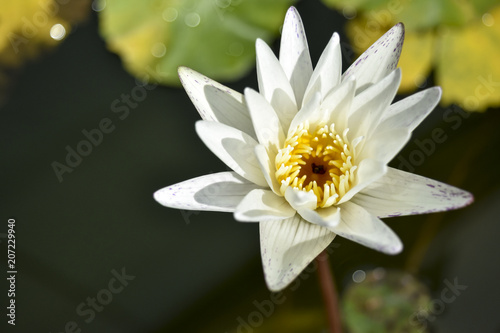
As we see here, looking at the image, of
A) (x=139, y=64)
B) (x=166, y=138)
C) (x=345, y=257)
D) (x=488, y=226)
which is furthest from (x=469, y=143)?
(x=139, y=64)

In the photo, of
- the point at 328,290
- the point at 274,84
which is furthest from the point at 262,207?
the point at 328,290

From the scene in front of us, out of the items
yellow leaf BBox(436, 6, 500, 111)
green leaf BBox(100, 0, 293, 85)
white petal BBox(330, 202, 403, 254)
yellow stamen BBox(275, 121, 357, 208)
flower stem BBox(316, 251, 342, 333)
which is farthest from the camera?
green leaf BBox(100, 0, 293, 85)

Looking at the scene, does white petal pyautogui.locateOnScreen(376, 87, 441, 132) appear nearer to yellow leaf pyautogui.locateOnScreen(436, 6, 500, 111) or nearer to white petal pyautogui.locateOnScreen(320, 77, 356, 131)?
white petal pyautogui.locateOnScreen(320, 77, 356, 131)

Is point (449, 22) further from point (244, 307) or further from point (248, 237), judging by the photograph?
point (244, 307)

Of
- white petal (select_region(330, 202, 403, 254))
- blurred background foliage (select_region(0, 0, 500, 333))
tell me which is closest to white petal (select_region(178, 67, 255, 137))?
white petal (select_region(330, 202, 403, 254))

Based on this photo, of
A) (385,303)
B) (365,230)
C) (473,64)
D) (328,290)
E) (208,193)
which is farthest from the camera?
(473,64)

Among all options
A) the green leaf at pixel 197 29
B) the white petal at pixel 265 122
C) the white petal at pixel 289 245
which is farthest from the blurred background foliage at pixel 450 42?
the white petal at pixel 289 245

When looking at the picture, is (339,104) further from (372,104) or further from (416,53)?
(416,53)

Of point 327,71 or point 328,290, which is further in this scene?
point 328,290

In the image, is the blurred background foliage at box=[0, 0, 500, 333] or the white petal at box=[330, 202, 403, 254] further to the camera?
the blurred background foliage at box=[0, 0, 500, 333]
